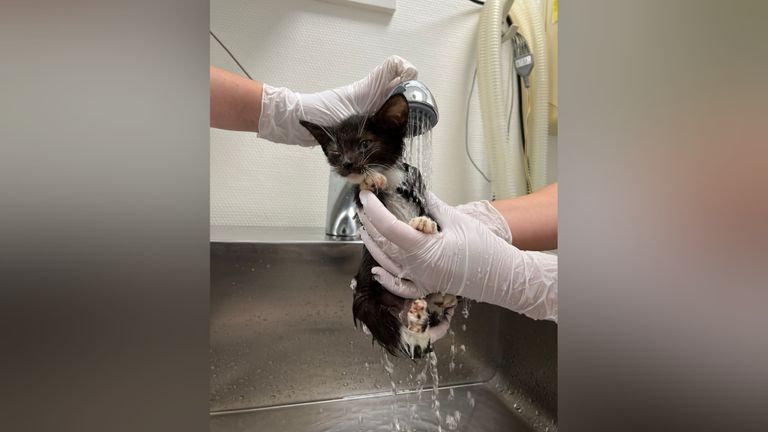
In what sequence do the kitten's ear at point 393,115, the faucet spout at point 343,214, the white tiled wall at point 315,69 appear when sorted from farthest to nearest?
the white tiled wall at point 315,69 < the faucet spout at point 343,214 < the kitten's ear at point 393,115

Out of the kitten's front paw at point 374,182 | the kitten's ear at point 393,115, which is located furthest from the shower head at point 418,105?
the kitten's front paw at point 374,182

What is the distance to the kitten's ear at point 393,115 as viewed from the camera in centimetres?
91

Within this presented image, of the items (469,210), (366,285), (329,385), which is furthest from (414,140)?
(329,385)

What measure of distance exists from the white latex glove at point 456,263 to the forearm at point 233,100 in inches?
19.4

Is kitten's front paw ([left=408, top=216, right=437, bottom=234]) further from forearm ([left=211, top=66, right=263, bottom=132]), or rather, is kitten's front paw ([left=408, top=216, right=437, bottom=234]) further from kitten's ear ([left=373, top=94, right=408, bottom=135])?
forearm ([left=211, top=66, right=263, bottom=132])

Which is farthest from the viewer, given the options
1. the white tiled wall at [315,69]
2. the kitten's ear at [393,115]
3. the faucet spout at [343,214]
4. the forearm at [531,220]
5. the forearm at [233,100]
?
the white tiled wall at [315,69]

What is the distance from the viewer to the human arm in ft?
3.85

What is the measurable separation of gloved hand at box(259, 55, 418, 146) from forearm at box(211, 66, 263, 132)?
1.3 inches
